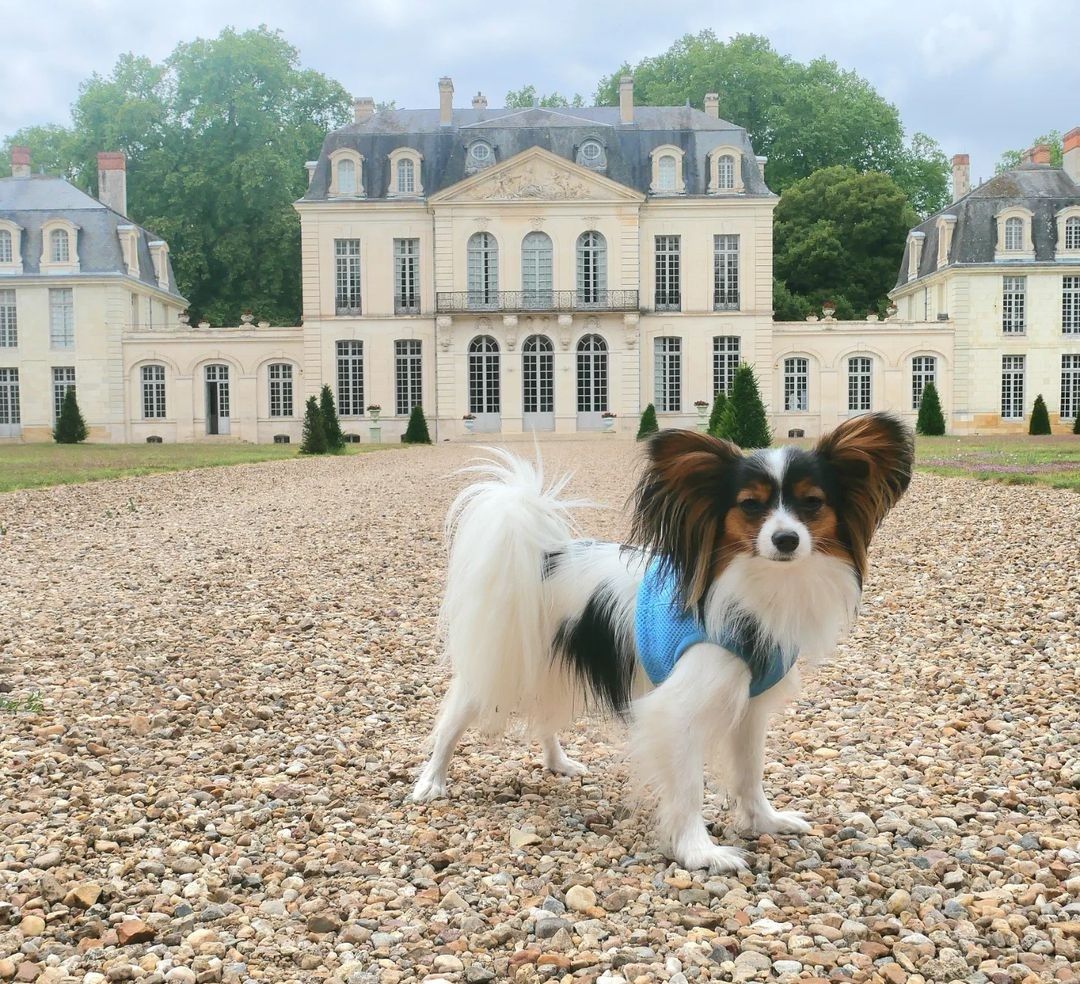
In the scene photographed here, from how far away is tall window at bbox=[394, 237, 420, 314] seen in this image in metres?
38.0

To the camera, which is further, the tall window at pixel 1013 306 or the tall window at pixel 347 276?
the tall window at pixel 347 276

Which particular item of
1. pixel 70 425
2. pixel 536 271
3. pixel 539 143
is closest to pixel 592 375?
pixel 536 271

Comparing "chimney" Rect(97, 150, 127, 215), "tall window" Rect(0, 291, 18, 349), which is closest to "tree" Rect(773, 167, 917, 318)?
"chimney" Rect(97, 150, 127, 215)

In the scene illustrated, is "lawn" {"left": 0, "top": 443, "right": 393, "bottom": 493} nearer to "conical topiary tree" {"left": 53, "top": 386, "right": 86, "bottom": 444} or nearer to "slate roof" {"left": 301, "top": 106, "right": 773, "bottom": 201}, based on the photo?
"conical topiary tree" {"left": 53, "top": 386, "right": 86, "bottom": 444}

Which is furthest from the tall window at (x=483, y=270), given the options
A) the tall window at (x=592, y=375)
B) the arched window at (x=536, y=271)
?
the tall window at (x=592, y=375)

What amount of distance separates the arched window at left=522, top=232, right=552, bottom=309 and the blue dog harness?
35110 millimetres

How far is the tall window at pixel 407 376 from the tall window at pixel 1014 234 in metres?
19.3

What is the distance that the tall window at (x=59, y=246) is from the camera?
1457 inches

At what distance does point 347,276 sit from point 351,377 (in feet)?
10.9

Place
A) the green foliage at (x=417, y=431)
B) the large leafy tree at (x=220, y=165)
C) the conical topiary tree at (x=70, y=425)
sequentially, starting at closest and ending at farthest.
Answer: the conical topiary tree at (x=70, y=425)
the green foliage at (x=417, y=431)
the large leafy tree at (x=220, y=165)

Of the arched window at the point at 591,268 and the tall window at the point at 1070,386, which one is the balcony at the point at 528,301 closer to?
the arched window at the point at 591,268

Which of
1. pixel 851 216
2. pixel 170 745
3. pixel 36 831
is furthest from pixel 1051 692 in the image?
pixel 851 216

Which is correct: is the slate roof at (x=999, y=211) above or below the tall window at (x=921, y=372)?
above

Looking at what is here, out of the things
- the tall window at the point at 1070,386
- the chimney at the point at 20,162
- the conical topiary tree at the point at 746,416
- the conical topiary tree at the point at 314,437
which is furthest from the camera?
the chimney at the point at 20,162
